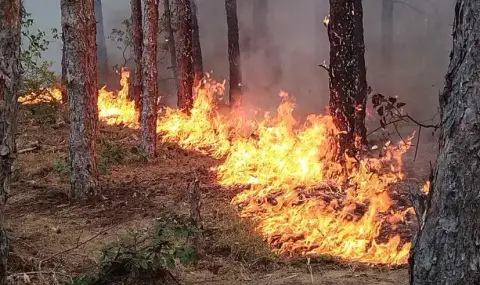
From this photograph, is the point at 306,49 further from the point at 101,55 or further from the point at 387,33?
the point at 101,55

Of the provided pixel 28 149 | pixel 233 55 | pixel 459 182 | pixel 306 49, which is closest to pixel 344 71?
pixel 459 182

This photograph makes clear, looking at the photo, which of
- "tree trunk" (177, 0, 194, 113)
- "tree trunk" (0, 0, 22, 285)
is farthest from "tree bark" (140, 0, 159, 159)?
"tree trunk" (0, 0, 22, 285)

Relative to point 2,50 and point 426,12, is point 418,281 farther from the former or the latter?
point 426,12

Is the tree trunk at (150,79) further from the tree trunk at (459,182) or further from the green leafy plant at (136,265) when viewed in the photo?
the tree trunk at (459,182)

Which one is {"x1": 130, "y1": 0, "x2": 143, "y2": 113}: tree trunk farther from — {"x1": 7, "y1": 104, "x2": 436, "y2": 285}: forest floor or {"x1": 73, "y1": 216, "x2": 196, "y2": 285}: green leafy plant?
{"x1": 73, "y1": 216, "x2": 196, "y2": 285}: green leafy plant

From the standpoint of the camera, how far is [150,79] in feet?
34.7

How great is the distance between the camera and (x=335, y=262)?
5.41 meters

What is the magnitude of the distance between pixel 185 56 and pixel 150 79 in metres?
3.88

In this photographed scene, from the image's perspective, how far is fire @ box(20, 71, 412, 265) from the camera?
5844mm

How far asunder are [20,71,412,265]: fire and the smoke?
8.61 metres

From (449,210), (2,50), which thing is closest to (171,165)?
(2,50)

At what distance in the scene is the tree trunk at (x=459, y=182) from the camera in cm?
279

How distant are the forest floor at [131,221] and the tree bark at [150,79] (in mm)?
458

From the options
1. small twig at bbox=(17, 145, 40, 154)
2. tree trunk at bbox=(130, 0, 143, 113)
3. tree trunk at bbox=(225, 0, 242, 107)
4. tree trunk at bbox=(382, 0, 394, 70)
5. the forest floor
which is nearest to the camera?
the forest floor
